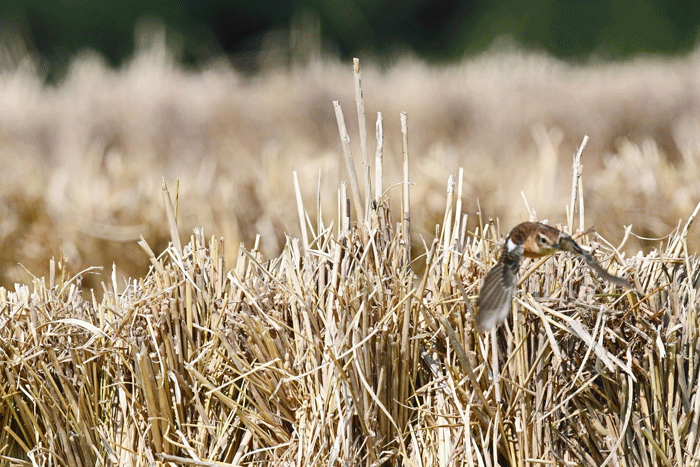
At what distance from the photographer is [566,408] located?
2.90 ft

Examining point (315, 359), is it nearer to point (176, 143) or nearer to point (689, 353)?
point (689, 353)

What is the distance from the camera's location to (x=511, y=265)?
646mm

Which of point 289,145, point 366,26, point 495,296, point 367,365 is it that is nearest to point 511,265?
point 495,296

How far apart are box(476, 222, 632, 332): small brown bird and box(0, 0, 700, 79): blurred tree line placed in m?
7.48

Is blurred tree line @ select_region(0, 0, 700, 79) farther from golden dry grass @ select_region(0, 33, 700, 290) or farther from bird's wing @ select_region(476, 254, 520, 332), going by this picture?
bird's wing @ select_region(476, 254, 520, 332)

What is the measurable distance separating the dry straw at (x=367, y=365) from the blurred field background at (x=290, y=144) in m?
0.17

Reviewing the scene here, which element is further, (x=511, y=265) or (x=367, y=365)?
(x=367, y=365)

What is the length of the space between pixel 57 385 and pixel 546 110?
311 cm

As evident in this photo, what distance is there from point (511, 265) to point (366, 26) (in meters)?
8.38

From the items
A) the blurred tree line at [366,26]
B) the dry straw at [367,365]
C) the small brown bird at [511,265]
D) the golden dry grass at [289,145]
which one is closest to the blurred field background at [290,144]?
the golden dry grass at [289,145]

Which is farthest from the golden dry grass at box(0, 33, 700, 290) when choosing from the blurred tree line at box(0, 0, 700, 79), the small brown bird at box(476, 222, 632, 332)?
the blurred tree line at box(0, 0, 700, 79)

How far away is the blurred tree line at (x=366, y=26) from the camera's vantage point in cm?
837

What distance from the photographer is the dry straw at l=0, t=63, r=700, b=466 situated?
0.86 meters

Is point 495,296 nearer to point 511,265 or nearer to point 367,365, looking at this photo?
point 511,265
